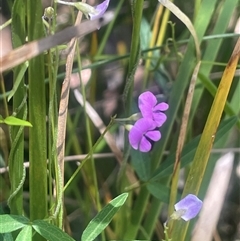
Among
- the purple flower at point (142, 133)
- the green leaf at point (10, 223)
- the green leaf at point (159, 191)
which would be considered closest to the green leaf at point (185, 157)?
the green leaf at point (159, 191)

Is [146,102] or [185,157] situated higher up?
[146,102]

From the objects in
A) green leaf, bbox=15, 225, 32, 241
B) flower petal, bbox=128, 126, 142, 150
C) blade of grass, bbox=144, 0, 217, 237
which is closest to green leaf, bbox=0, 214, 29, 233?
green leaf, bbox=15, 225, 32, 241

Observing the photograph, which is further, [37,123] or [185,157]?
[185,157]

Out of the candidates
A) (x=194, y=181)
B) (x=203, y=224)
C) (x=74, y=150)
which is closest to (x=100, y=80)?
(x=74, y=150)

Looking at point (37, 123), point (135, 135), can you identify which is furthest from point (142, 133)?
point (37, 123)

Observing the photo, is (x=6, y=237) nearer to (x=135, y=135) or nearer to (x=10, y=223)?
(x=10, y=223)

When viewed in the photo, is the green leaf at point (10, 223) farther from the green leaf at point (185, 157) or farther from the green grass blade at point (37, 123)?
the green leaf at point (185, 157)
